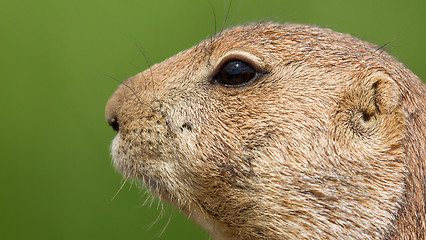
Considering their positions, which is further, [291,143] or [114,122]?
[114,122]

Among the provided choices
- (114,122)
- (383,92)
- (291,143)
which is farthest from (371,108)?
(114,122)

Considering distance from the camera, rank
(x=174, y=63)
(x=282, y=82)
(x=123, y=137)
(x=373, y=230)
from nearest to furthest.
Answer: (x=373, y=230), (x=282, y=82), (x=123, y=137), (x=174, y=63)

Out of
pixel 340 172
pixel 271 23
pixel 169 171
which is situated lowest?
pixel 169 171

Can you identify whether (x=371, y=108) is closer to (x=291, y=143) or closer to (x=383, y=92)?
(x=383, y=92)

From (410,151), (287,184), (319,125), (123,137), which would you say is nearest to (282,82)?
(319,125)

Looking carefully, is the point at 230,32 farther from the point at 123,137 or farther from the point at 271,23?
the point at 123,137

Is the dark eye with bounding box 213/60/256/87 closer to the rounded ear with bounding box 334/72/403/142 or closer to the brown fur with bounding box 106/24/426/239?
the brown fur with bounding box 106/24/426/239

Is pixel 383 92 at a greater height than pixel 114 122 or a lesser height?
greater
